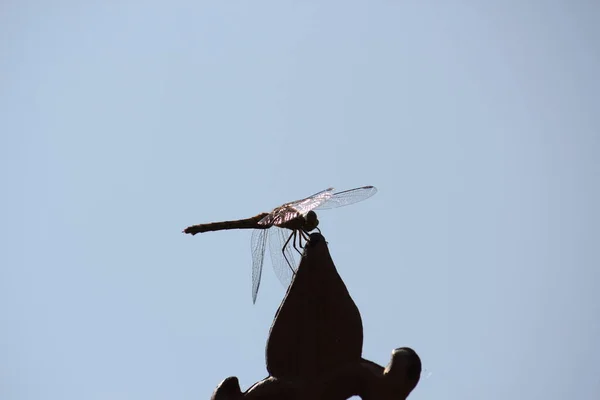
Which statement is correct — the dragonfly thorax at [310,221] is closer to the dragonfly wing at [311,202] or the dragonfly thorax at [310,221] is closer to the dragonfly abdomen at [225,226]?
the dragonfly wing at [311,202]

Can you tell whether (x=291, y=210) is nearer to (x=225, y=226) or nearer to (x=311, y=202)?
(x=311, y=202)

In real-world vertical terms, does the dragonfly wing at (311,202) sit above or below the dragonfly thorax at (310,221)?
above

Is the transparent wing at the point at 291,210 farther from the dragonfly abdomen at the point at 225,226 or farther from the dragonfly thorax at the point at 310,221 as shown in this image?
the dragonfly abdomen at the point at 225,226

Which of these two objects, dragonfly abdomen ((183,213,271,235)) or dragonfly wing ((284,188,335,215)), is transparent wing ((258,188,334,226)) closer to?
dragonfly wing ((284,188,335,215))

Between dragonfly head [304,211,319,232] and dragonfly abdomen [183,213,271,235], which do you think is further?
dragonfly abdomen [183,213,271,235]

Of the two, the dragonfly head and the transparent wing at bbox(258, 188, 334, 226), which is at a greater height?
the transparent wing at bbox(258, 188, 334, 226)

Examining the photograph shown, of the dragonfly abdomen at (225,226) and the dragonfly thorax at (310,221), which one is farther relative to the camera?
the dragonfly abdomen at (225,226)

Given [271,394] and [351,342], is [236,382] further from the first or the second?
[351,342]
